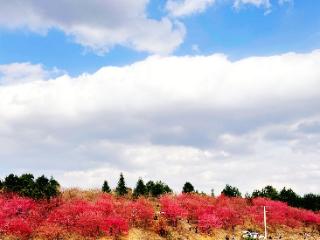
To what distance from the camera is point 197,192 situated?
55.5 meters

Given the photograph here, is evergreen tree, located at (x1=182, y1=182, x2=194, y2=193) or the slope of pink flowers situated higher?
evergreen tree, located at (x1=182, y1=182, x2=194, y2=193)

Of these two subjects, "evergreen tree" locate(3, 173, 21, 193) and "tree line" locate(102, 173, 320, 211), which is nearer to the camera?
"evergreen tree" locate(3, 173, 21, 193)

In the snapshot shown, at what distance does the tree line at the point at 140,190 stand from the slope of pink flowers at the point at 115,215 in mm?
1729

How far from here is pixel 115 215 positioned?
37.8 metres

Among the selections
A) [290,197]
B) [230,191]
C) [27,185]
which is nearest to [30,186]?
[27,185]

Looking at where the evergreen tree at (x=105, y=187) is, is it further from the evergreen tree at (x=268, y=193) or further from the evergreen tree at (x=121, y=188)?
the evergreen tree at (x=268, y=193)

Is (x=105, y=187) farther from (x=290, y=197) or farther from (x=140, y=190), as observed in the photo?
(x=290, y=197)

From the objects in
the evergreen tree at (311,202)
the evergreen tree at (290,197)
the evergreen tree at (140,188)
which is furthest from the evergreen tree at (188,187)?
the evergreen tree at (311,202)

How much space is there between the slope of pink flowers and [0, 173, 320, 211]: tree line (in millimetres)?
1729

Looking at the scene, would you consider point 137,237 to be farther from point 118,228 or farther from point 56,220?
point 56,220

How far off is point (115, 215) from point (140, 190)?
1244 centimetres

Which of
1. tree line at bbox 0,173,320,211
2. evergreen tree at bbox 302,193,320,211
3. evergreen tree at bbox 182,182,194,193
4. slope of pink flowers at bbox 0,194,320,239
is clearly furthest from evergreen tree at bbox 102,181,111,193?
evergreen tree at bbox 302,193,320,211

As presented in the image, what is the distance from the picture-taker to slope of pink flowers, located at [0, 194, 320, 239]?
35469 mm

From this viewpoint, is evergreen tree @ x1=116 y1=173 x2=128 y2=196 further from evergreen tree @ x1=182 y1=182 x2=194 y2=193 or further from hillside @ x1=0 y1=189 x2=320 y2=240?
evergreen tree @ x1=182 y1=182 x2=194 y2=193
